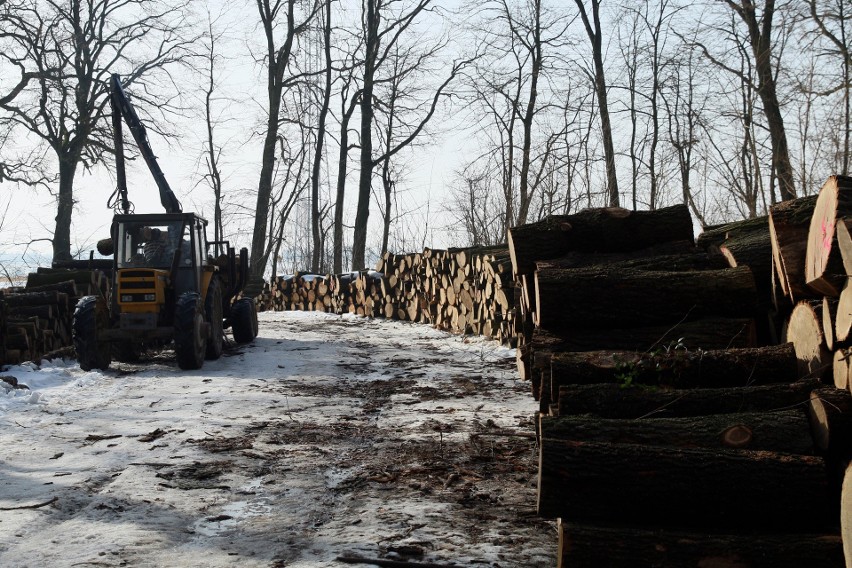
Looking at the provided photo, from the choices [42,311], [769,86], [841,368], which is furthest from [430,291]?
[841,368]

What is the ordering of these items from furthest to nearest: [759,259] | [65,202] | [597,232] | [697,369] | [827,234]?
[65,202]
[597,232]
[759,259]
[697,369]
[827,234]

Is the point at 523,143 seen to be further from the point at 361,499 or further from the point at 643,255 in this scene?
the point at 361,499

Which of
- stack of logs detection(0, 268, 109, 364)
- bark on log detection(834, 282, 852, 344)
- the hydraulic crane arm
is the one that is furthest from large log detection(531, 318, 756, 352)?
the hydraulic crane arm

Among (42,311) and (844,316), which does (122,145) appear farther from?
(844,316)

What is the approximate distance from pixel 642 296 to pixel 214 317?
779 centimetres

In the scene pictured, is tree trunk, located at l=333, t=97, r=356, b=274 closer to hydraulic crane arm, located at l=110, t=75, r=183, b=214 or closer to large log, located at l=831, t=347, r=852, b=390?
hydraulic crane arm, located at l=110, t=75, r=183, b=214

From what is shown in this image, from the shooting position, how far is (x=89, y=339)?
10.4m

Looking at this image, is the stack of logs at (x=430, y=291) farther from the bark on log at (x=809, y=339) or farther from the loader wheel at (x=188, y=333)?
the bark on log at (x=809, y=339)

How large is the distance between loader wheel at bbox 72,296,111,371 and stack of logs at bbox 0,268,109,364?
2.40 feet

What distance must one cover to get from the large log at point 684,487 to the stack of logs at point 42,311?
855 centimetres

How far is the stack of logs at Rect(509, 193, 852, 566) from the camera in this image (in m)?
3.72

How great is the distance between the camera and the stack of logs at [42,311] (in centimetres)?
1036

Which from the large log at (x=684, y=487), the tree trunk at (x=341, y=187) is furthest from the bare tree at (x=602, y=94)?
the large log at (x=684, y=487)

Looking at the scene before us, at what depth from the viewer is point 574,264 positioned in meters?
6.80
